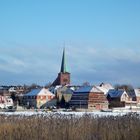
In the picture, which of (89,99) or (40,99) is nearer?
(89,99)

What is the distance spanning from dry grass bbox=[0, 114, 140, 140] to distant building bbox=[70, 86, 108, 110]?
254ft

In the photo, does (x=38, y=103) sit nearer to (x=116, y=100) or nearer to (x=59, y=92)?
(x=59, y=92)

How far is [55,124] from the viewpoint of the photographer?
1773 cm

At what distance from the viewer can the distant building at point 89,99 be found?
316 ft

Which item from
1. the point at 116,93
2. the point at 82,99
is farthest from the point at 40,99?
the point at 116,93

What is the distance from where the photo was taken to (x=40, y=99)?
338 ft

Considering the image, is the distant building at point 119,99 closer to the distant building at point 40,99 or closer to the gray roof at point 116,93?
the gray roof at point 116,93

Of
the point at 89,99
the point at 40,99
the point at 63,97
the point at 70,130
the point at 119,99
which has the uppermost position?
the point at 63,97

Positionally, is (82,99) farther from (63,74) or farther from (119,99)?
(63,74)

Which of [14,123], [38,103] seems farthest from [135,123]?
[38,103]

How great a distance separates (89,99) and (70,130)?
3127 inches

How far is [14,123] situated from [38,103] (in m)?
83.5

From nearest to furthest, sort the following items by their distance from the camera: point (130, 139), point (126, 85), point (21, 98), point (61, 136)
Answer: point (130, 139)
point (61, 136)
point (21, 98)
point (126, 85)

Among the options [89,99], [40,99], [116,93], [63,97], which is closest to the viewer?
[89,99]
